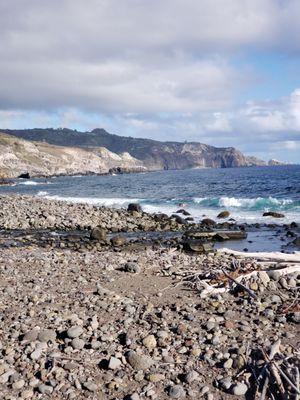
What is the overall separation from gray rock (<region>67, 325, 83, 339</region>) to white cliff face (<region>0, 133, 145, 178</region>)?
121 meters

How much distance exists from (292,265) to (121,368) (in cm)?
561

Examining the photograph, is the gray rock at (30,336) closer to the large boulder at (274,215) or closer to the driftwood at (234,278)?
the driftwood at (234,278)

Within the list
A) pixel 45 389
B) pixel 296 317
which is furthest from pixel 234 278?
pixel 45 389

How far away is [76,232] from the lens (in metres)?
22.0

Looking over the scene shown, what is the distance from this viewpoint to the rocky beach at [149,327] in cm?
526

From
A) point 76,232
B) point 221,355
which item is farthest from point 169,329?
point 76,232

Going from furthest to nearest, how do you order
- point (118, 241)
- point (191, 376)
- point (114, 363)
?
point (118, 241), point (114, 363), point (191, 376)

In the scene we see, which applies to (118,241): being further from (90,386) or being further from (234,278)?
(90,386)

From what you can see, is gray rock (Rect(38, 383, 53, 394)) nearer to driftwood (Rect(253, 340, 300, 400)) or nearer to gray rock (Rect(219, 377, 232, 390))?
gray rock (Rect(219, 377, 232, 390))

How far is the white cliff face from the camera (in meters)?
147

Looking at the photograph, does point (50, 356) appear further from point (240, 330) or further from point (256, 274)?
point (256, 274)

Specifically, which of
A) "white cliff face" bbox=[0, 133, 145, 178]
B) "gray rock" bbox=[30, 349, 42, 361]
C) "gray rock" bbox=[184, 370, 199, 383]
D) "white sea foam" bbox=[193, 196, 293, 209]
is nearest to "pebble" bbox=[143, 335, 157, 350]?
"gray rock" bbox=[184, 370, 199, 383]

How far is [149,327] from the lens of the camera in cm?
674

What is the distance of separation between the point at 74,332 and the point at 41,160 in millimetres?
163315
